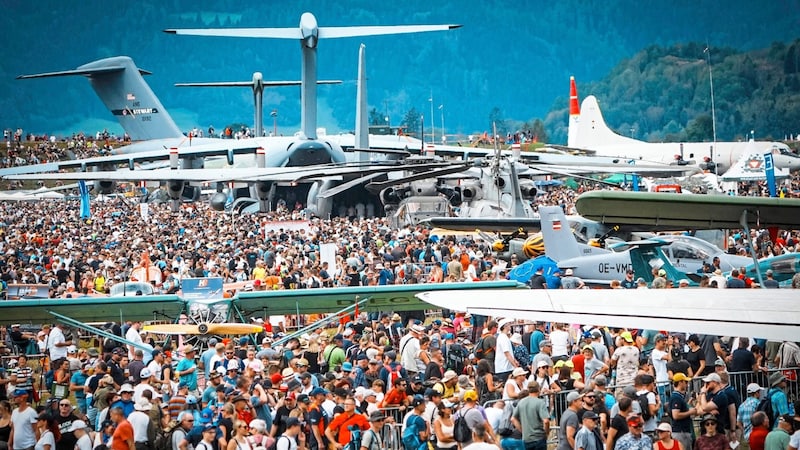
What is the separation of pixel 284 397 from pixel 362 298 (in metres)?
4.74

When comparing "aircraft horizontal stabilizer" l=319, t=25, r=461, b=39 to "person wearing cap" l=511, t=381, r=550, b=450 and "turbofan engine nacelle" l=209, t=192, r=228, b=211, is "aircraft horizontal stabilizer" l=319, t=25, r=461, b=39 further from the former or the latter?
"person wearing cap" l=511, t=381, r=550, b=450

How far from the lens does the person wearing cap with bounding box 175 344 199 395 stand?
11211 mm

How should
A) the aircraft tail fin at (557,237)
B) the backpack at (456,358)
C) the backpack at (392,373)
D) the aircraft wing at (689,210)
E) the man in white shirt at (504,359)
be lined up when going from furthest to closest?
the aircraft tail fin at (557,237)
the aircraft wing at (689,210)
the backpack at (456,358)
the man in white shirt at (504,359)
the backpack at (392,373)

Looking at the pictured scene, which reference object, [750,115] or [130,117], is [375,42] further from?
[130,117]

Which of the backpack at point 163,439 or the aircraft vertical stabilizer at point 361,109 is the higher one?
the aircraft vertical stabilizer at point 361,109

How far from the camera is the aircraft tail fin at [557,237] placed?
19.5 meters

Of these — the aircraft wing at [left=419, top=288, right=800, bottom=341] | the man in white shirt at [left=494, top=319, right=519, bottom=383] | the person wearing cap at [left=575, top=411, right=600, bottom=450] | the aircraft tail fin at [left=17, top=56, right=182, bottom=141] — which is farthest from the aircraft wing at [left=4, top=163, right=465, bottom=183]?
the aircraft wing at [left=419, top=288, right=800, bottom=341]

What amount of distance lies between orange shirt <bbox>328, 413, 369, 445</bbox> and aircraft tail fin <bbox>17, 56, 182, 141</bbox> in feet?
153

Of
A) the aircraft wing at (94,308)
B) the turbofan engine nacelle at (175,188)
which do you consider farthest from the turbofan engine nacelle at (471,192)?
the aircraft wing at (94,308)

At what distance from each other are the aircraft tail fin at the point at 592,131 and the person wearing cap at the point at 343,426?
83.6 metres

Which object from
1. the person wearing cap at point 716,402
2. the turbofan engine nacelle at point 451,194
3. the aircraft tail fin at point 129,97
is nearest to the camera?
the person wearing cap at point 716,402

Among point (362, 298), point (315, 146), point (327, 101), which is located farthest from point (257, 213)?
point (327, 101)

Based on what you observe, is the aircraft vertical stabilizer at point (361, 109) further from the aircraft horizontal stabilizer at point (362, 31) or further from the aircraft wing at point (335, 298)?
the aircraft wing at point (335, 298)

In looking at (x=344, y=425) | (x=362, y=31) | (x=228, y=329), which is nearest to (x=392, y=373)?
(x=344, y=425)
